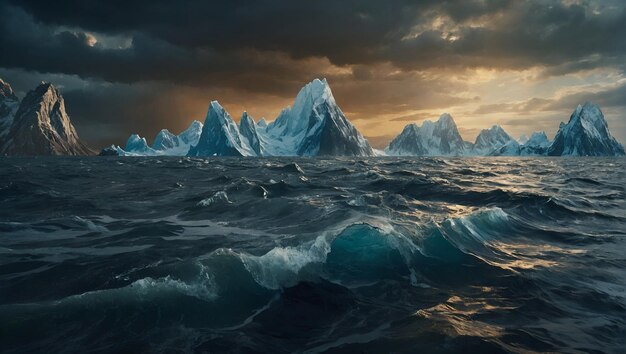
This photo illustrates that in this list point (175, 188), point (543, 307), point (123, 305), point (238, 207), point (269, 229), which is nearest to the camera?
point (123, 305)

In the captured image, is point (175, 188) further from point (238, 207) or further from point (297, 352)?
point (297, 352)

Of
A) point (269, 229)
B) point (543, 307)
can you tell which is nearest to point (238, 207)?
point (269, 229)

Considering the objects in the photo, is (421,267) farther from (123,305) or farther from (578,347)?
(123,305)

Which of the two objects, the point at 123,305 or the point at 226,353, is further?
the point at 123,305

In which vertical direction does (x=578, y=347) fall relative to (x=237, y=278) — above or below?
below

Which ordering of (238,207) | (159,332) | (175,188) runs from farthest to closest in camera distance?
(175,188)
(238,207)
(159,332)

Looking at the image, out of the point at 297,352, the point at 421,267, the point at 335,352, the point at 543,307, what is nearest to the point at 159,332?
the point at 297,352
